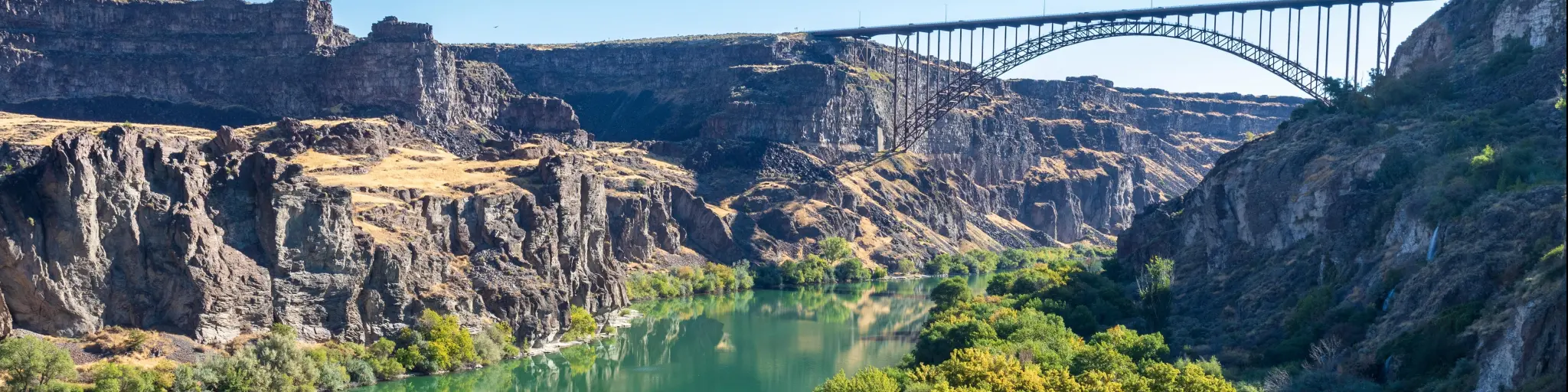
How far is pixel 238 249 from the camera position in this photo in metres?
63.0

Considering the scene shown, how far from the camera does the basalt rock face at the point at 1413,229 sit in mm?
43156

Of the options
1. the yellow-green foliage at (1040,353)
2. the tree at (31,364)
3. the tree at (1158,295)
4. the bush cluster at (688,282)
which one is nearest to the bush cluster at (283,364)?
the tree at (31,364)

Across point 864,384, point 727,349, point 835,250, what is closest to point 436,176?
point 727,349

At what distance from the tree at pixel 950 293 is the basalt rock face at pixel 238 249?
24601 millimetres

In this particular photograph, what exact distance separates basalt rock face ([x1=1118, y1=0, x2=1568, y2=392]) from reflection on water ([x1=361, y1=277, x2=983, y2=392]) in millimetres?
19546

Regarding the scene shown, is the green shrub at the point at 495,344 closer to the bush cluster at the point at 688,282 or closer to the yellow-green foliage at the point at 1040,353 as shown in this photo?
the yellow-green foliage at the point at 1040,353

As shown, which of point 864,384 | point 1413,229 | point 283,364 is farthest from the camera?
point 283,364

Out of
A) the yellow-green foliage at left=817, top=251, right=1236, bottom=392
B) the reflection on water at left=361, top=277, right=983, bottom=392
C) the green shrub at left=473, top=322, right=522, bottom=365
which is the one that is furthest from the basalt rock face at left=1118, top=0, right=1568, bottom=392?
the green shrub at left=473, top=322, right=522, bottom=365

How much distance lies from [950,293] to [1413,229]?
4160 centimetres

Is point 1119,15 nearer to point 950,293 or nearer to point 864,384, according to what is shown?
point 950,293

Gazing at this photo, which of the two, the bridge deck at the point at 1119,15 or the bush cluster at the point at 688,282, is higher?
the bridge deck at the point at 1119,15

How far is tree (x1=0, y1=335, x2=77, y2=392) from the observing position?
51438mm

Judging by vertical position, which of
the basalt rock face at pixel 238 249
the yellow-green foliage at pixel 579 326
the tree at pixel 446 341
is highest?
the basalt rock face at pixel 238 249

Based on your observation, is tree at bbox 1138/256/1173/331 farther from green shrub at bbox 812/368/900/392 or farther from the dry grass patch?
the dry grass patch
